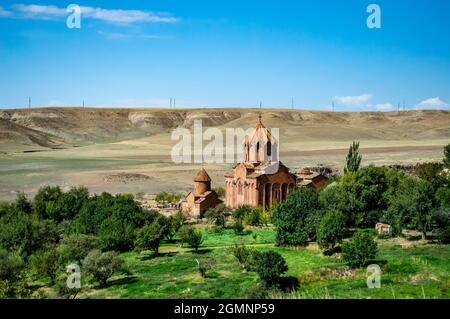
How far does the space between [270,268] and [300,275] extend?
2.26 meters

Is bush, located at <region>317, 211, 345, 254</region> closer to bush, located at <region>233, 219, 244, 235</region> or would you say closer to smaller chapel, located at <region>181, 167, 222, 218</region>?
bush, located at <region>233, 219, 244, 235</region>

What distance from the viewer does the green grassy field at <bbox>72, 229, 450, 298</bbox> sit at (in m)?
22.5

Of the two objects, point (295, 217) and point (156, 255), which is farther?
point (295, 217)

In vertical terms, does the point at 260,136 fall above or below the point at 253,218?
above

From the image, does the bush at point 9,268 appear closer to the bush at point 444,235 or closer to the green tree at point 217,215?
the green tree at point 217,215

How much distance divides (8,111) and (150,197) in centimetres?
12404

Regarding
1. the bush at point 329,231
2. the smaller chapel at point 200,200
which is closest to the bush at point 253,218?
the smaller chapel at point 200,200

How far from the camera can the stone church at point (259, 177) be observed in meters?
47.7

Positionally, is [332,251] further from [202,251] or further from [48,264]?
[48,264]

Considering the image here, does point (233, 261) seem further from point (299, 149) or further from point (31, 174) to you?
point (299, 149)

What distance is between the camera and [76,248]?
106 feet

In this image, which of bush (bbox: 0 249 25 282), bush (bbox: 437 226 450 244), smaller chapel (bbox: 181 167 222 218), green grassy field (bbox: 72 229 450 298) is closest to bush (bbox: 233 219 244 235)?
green grassy field (bbox: 72 229 450 298)

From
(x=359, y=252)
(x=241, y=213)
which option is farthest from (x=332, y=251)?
(x=241, y=213)

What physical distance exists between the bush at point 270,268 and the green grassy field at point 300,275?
1087 millimetres
